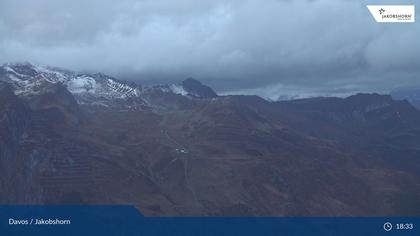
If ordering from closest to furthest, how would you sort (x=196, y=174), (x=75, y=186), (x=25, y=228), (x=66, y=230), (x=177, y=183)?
(x=66, y=230)
(x=25, y=228)
(x=75, y=186)
(x=177, y=183)
(x=196, y=174)

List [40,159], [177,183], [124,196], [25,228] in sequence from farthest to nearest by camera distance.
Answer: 1. [177,183]
2. [40,159]
3. [124,196]
4. [25,228]

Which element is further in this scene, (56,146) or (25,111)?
(25,111)

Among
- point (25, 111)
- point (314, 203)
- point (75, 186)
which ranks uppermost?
point (25, 111)

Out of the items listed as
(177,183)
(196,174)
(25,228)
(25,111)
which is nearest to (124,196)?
(177,183)

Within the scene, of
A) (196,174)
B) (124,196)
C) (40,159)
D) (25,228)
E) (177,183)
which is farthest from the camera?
(196,174)

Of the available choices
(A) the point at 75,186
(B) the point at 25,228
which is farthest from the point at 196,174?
(B) the point at 25,228

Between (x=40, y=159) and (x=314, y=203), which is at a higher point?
(x=40, y=159)

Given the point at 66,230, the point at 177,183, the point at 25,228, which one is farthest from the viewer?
the point at 177,183

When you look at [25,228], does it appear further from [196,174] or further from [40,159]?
[196,174]

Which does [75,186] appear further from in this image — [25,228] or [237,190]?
[25,228]
